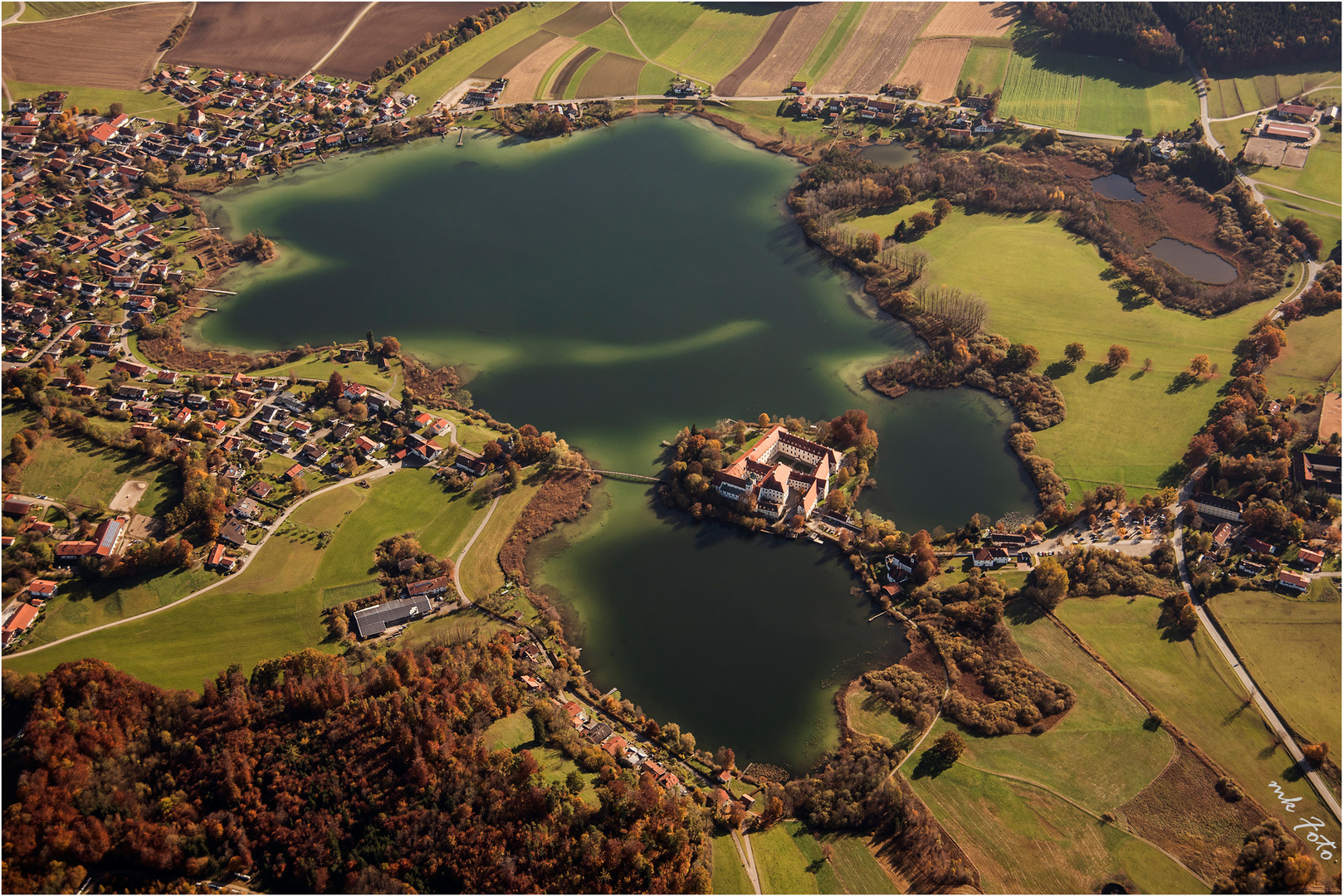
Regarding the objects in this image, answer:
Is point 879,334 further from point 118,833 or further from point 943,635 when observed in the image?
point 118,833

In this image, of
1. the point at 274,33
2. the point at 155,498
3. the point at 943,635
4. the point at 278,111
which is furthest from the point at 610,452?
the point at 274,33

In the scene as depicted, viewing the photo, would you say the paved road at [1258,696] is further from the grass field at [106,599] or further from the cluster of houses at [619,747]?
the grass field at [106,599]

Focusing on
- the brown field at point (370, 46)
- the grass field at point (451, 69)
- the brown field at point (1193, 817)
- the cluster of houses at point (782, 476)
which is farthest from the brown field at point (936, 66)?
the brown field at point (1193, 817)

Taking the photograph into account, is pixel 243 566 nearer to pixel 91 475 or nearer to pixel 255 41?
pixel 91 475

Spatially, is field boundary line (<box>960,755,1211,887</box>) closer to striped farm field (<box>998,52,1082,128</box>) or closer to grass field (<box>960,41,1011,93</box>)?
striped farm field (<box>998,52,1082,128</box>)

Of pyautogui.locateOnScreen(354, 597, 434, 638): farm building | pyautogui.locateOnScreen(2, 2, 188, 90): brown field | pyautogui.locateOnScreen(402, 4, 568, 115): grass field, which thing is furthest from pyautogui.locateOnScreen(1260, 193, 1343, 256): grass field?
pyautogui.locateOnScreen(2, 2, 188, 90): brown field
